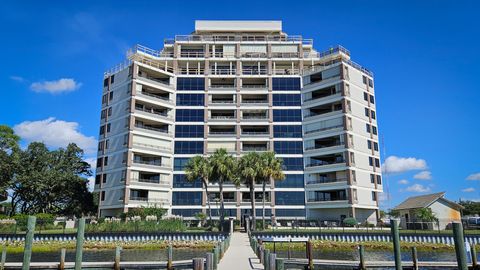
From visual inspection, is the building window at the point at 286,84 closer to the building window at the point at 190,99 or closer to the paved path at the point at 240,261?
the building window at the point at 190,99

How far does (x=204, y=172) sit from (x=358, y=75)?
126 feet

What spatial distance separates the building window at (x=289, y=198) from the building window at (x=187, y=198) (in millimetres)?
14585

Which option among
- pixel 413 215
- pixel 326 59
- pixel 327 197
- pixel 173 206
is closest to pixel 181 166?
pixel 173 206

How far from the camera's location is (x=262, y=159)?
54.9m

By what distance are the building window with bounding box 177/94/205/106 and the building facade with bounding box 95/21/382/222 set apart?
7.9 inches

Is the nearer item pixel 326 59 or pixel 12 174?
pixel 12 174

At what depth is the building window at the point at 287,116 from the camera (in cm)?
→ 7650

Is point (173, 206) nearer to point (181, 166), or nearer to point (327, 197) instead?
point (181, 166)

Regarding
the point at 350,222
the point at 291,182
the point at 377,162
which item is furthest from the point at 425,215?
the point at 291,182

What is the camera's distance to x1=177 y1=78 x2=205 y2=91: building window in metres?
78.5

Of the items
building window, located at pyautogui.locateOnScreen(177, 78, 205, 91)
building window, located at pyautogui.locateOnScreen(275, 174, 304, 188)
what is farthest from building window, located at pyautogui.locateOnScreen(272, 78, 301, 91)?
building window, located at pyautogui.locateOnScreen(275, 174, 304, 188)

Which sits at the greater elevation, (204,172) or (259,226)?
(204,172)

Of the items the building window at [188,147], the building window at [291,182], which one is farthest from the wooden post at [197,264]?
the building window at [188,147]

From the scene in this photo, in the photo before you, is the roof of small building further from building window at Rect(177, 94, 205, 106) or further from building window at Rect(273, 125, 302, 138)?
building window at Rect(177, 94, 205, 106)
